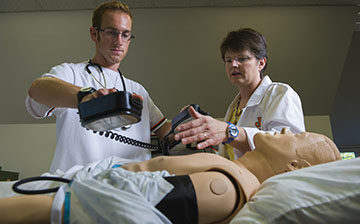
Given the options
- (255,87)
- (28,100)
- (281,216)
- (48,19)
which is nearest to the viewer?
(281,216)

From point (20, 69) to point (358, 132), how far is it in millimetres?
6517

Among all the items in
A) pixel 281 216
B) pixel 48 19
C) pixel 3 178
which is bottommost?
pixel 3 178

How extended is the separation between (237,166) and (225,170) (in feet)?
0.38

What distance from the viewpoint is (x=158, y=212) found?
0.76 m

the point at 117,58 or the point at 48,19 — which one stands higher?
the point at 48,19

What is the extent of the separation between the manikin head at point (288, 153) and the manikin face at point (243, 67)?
764 millimetres

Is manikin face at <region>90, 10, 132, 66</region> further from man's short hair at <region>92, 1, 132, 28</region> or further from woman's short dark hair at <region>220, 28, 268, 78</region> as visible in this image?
woman's short dark hair at <region>220, 28, 268, 78</region>

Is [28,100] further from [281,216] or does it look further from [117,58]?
[281,216]

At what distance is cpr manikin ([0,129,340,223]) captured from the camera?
764mm

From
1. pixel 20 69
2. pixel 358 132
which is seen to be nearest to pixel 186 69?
pixel 20 69

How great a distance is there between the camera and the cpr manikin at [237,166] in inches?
33.3

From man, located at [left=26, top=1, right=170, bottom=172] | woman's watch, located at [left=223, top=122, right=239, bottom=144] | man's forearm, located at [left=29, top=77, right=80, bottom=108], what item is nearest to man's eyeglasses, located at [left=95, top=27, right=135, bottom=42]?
man, located at [left=26, top=1, right=170, bottom=172]

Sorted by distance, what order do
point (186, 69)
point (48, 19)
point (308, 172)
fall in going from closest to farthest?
point (308, 172) → point (48, 19) → point (186, 69)

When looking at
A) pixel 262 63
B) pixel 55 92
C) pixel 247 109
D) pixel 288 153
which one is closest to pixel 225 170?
pixel 288 153
